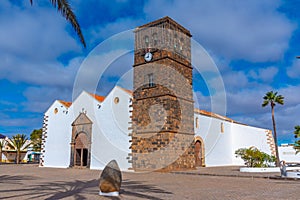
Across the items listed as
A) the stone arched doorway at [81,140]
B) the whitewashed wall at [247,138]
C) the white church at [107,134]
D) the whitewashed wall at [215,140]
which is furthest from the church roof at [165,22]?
the whitewashed wall at [247,138]

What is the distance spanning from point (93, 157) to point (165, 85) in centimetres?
832

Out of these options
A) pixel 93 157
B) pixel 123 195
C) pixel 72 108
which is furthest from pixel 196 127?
pixel 123 195

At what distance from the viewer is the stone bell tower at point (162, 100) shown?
57.5 ft

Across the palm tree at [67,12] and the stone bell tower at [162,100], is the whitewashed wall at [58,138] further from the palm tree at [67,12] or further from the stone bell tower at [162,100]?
the palm tree at [67,12]

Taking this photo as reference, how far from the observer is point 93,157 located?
2083 centimetres

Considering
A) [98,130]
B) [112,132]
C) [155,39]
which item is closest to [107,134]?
[112,132]

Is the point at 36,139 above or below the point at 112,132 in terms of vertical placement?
above

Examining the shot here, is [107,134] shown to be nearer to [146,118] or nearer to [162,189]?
[146,118]

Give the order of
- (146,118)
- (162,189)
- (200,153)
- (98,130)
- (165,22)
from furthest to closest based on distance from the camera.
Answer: (200,153) → (98,130) → (165,22) → (146,118) → (162,189)

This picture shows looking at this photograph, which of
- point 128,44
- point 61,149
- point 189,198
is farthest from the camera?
point 61,149

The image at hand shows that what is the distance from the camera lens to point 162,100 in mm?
17953

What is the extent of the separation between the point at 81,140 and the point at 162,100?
341 inches

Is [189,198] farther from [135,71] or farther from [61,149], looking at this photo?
[61,149]

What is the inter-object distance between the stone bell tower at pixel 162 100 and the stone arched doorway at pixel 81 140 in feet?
16.4
